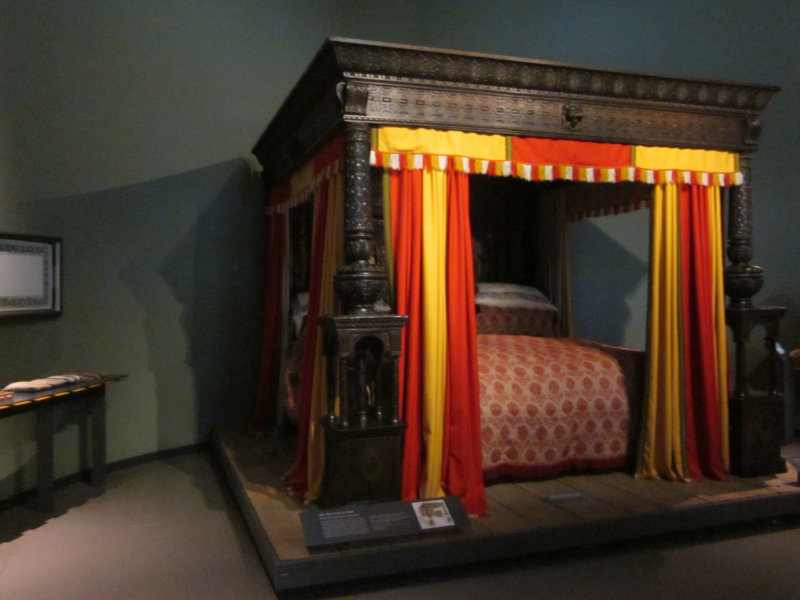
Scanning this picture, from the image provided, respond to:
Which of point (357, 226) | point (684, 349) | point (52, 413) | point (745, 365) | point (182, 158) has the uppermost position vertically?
point (182, 158)

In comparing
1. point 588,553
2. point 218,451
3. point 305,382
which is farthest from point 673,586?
point 218,451

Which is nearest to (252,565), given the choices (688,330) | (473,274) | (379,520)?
(379,520)

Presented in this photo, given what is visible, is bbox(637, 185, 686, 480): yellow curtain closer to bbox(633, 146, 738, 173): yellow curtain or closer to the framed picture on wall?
bbox(633, 146, 738, 173): yellow curtain

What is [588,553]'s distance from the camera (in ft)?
9.77

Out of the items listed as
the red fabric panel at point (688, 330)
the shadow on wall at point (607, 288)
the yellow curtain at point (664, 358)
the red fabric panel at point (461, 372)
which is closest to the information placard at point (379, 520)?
the red fabric panel at point (461, 372)

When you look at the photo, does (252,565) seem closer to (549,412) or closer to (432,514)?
(432,514)

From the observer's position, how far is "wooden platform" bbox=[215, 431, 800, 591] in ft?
8.50

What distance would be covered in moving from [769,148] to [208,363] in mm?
4966

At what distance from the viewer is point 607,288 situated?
618 centimetres

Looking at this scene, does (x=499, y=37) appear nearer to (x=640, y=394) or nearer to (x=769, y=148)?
(x=769, y=148)

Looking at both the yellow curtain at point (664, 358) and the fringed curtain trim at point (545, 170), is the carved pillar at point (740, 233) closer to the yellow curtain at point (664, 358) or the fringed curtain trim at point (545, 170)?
the fringed curtain trim at point (545, 170)

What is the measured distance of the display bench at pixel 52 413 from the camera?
3.35 meters

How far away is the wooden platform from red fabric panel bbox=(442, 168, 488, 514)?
20cm

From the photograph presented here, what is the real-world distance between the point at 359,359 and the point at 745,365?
7.40ft
